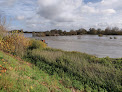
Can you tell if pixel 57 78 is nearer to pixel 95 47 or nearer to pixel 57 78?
pixel 57 78

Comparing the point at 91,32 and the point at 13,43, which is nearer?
the point at 13,43

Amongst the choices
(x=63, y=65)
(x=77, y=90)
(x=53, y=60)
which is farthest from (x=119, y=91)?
(x=53, y=60)

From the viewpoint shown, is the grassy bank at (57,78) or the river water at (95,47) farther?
the river water at (95,47)

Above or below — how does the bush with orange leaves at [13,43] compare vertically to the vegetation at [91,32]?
below

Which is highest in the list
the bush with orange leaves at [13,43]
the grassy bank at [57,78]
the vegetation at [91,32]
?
the vegetation at [91,32]

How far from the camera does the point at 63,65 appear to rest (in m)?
8.35

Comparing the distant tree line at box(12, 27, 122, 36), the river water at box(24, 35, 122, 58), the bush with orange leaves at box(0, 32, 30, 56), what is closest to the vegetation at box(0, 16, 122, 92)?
the bush with orange leaves at box(0, 32, 30, 56)

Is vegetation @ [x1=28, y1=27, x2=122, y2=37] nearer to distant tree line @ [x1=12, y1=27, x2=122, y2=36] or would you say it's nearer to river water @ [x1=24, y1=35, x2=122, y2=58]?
distant tree line @ [x1=12, y1=27, x2=122, y2=36]

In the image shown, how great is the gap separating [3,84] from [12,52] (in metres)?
7.70

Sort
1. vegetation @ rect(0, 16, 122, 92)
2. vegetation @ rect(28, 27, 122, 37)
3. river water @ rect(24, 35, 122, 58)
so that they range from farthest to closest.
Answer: vegetation @ rect(28, 27, 122, 37) → river water @ rect(24, 35, 122, 58) → vegetation @ rect(0, 16, 122, 92)

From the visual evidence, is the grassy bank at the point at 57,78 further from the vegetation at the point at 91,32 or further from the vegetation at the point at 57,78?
the vegetation at the point at 91,32

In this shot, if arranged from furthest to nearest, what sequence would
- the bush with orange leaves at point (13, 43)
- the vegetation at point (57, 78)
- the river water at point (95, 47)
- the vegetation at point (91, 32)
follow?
the vegetation at point (91, 32) → the river water at point (95, 47) → the bush with orange leaves at point (13, 43) → the vegetation at point (57, 78)

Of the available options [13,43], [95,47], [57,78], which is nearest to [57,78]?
[57,78]

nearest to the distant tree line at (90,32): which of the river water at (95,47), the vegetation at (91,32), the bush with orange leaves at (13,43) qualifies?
the vegetation at (91,32)
